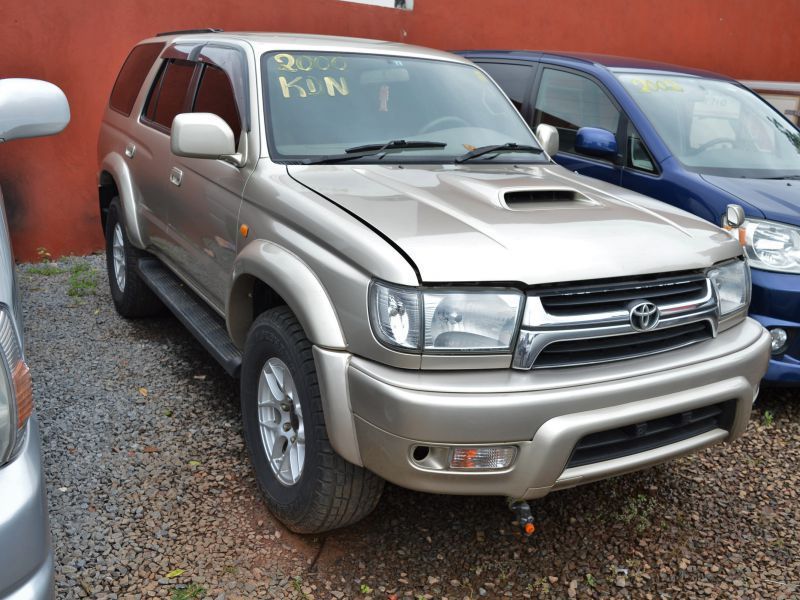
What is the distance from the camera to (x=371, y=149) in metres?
3.34

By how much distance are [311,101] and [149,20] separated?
3803mm

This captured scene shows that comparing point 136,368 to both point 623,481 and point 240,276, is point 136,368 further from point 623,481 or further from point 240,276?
point 623,481

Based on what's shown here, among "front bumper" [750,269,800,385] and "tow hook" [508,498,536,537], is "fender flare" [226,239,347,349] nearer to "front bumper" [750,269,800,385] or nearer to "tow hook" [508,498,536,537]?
"tow hook" [508,498,536,537]

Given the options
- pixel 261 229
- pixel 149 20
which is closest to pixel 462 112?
pixel 261 229

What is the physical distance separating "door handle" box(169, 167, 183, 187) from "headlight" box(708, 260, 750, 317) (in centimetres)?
256

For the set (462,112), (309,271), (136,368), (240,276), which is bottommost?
(136,368)

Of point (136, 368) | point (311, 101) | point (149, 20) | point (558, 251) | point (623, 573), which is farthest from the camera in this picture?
point (149, 20)

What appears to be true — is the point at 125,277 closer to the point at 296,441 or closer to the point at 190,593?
the point at 296,441

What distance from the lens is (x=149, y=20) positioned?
6.47m

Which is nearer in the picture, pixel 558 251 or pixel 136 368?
pixel 558 251

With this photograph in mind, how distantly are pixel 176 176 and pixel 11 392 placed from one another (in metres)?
2.35

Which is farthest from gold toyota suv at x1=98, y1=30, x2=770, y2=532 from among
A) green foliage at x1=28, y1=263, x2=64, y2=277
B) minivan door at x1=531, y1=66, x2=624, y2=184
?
green foliage at x1=28, y1=263, x2=64, y2=277

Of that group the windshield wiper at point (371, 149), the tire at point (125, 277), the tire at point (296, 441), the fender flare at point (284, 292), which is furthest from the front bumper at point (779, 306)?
the tire at point (125, 277)

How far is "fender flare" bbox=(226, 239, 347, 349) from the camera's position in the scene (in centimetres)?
247
